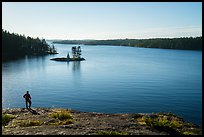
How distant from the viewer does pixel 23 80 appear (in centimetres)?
8450

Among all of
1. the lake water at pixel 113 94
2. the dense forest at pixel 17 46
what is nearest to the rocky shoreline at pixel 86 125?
the lake water at pixel 113 94

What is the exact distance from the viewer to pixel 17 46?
171125 mm

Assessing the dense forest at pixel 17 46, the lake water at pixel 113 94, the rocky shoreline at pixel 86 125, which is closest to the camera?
the rocky shoreline at pixel 86 125

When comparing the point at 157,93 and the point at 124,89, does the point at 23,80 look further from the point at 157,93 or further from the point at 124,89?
the point at 157,93

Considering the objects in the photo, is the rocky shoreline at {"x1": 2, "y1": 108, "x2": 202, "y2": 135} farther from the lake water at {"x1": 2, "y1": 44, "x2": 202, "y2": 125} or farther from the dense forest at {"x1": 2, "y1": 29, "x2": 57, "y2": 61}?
the dense forest at {"x1": 2, "y1": 29, "x2": 57, "y2": 61}

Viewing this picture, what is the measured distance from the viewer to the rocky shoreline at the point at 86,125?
18.5 metres

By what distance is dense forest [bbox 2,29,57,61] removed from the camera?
6200 inches

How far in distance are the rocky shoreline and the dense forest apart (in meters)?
125

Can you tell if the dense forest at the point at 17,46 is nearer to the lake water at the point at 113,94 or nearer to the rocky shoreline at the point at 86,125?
the lake water at the point at 113,94

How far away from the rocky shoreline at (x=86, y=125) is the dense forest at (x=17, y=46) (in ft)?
410

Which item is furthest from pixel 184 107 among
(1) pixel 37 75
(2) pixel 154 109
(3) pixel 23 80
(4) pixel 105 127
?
(1) pixel 37 75

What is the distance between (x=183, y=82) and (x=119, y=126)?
62.4 metres

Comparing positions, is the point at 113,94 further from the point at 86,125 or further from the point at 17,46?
the point at 17,46

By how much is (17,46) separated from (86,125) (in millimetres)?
160185
